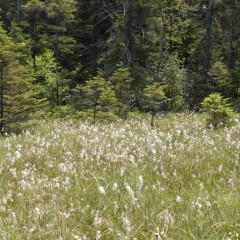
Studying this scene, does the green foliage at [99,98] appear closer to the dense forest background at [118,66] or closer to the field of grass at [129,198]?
A: the dense forest background at [118,66]

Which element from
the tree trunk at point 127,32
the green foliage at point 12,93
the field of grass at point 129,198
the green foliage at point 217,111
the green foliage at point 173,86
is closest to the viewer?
the field of grass at point 129,198

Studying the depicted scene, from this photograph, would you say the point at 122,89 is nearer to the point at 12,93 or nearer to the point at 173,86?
the point at 173,86

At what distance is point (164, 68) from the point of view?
2261 cm

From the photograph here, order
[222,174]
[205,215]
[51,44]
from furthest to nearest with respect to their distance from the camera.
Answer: [51,44]
[222,174]
[205,215]

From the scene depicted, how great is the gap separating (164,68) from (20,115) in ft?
43.4

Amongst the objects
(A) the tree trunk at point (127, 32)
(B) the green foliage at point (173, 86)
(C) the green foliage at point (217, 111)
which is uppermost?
(A) the tree trunk at point (127, 32)

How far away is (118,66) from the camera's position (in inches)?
768

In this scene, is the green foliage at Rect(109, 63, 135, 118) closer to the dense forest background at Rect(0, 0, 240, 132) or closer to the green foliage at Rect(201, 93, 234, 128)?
the dense forest background at Rect(0, 0, 240, 132)

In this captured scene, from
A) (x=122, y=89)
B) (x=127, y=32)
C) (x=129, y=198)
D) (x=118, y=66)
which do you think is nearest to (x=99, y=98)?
(x=122, y=89)

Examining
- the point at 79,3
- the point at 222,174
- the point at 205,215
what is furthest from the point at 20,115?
the point at 79,3

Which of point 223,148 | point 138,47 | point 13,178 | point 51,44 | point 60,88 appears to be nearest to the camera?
point 13,178

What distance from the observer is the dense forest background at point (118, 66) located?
11742 millimetres

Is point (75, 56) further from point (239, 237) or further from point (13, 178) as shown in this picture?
point (239, 237)

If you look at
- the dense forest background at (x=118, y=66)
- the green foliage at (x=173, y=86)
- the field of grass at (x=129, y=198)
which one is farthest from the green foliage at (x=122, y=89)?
the field of grass at (x=129, y=198)
